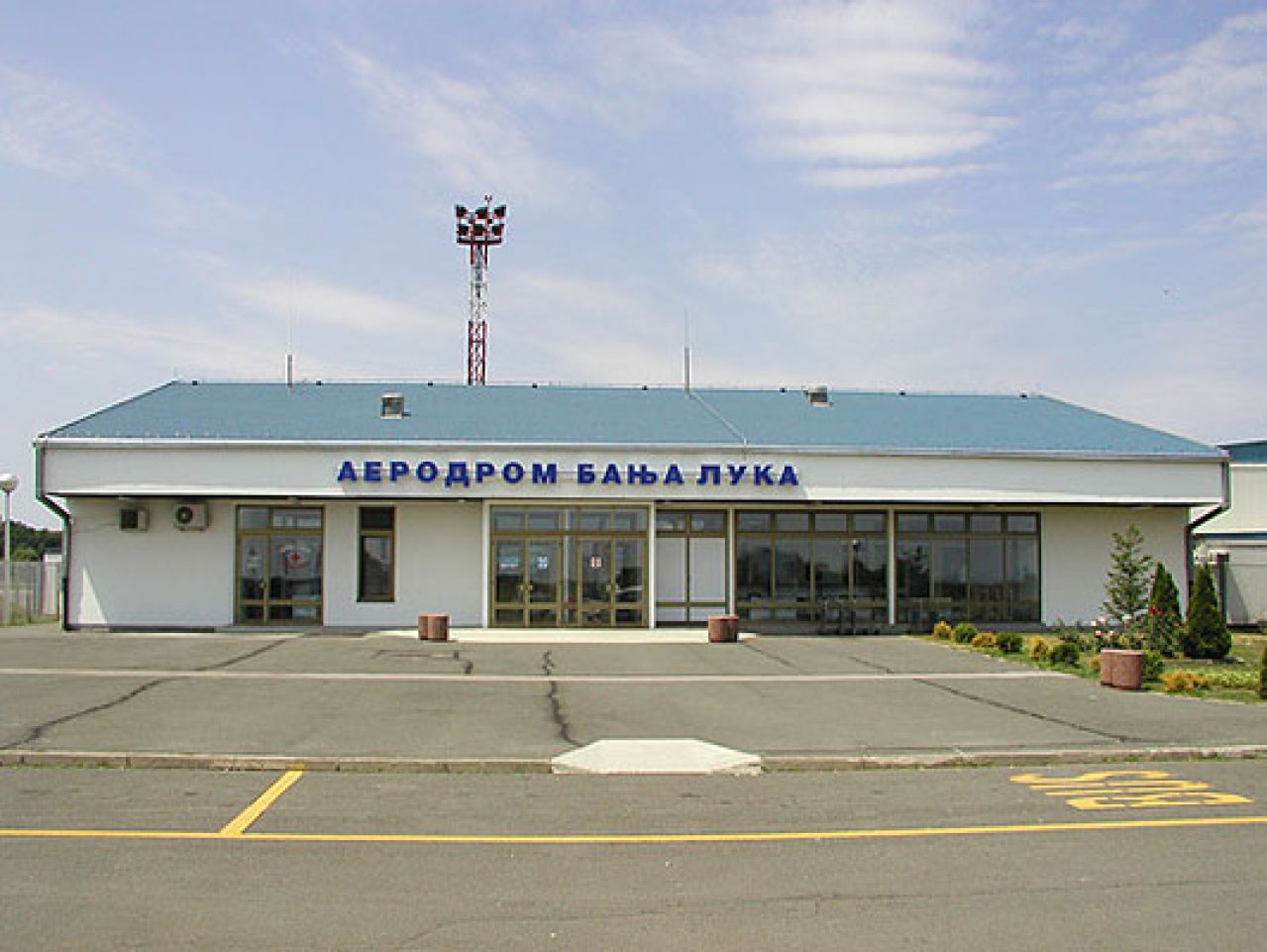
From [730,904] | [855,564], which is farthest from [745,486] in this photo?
[730,904]

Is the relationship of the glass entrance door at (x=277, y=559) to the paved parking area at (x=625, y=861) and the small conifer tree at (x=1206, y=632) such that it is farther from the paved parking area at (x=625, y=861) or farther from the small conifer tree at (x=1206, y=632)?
the small conifer tree at (x=1206, y=632)

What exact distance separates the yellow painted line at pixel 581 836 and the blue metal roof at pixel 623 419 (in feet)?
58.2

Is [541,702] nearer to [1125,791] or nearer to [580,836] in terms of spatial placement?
[580,836]

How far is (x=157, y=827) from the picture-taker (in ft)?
28.3

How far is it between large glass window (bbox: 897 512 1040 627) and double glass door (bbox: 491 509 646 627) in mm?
6980

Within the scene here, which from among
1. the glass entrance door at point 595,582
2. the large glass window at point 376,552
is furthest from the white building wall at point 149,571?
the glass entrance door at point 595,582

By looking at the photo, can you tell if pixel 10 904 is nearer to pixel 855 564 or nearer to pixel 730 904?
pixel 730 904

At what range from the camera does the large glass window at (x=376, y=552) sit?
88.2ft

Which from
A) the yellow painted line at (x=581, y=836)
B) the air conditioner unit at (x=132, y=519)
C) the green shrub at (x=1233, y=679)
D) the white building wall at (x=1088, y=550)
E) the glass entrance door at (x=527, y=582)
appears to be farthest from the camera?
the white building wall at (x=1088, y=550)

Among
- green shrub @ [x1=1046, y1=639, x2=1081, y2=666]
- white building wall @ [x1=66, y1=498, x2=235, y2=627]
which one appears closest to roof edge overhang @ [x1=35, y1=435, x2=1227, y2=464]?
white building wall @ [x1=66, y1=498, x2=235, y2=627]

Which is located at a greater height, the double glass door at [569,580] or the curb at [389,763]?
the double glass door at [569,580]

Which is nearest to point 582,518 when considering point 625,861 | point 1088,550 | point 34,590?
point 1088,550

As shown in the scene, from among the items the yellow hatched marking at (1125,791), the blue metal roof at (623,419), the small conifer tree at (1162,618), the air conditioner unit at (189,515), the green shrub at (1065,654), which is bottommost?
the yellow hatched marking at (1125,791)

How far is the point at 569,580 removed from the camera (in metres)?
26.7
